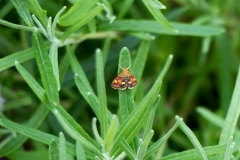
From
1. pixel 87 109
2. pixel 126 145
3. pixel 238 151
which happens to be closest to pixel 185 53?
pixel 87 109

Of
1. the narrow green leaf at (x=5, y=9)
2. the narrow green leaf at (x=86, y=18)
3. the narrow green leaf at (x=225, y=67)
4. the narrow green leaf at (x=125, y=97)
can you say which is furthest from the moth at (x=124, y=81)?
the narrow green leaf at (x=225, y=67)

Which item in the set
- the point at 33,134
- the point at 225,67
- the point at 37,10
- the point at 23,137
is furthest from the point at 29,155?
the point at 225,67

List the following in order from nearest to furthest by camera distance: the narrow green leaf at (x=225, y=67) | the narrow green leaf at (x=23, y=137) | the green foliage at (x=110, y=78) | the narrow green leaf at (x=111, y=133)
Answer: the narrow green leaf at (x=111, y=133), the green foliage at (x=110, y=78), the narrow green leaf at (x=23, y=137), the narrow green leaf at (x=225, y=67)

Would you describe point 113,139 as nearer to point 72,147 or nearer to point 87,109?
point 72,147

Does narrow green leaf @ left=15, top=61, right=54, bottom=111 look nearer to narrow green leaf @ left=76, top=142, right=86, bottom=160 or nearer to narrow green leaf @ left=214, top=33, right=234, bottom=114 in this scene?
narrow green leaf @ left=76, top=142, right=86, bottom=160

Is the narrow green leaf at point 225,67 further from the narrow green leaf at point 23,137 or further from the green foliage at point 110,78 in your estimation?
the narrow green leaf at point 23,137

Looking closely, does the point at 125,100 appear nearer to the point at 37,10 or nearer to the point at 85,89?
the point at 85,89

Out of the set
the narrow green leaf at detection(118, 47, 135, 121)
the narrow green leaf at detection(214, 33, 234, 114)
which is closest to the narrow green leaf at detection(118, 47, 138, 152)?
the narrow green leaf at detection(118, 47, 135, 121)
